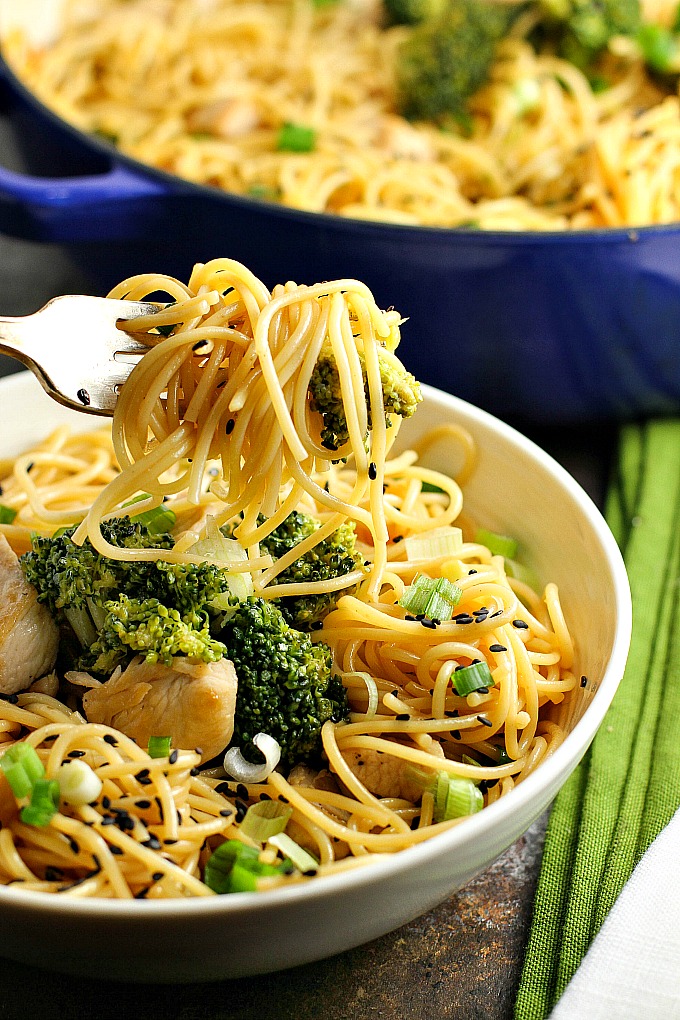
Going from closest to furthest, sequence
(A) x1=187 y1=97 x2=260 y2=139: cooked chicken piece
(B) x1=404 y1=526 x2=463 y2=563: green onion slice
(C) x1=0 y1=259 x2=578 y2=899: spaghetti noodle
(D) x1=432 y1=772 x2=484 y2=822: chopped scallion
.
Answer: (C) x1=0 y1=259 x2=578 y2=899: spaghetti noodle, (D) x1=432 y1=772 x2=484 y2=822: chopped scallion, (B) x1=404 y1=526 x2=463 y2=563: green onion slice, (A) x1=187 y1=97 x2=260 y2=139: cooked chicken piece

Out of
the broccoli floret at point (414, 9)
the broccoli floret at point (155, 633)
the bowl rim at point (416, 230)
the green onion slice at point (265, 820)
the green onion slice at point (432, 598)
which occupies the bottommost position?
the green onion slice at point (265, 820)

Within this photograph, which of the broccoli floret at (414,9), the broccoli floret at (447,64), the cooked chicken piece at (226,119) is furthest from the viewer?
the broccoli floret at (414,9)

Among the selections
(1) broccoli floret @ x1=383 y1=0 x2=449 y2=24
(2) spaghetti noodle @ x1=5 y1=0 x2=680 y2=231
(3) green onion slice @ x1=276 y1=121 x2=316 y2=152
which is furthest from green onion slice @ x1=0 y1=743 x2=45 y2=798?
(1) broccoli floret @ x1=383 y1=0 x2=449 y2=24

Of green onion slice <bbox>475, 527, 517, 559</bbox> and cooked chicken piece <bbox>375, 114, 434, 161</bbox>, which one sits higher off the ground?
cooked chicken piece <bbox>375, 114, 434, 161</bbox>

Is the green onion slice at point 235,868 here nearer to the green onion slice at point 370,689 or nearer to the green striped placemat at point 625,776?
the green onion slice at point 370,689

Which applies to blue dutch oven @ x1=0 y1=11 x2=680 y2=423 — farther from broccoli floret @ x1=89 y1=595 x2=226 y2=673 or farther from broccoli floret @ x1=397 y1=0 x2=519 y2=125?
broccoli floret @ x1=397 y1=0 x2=519 y2=125

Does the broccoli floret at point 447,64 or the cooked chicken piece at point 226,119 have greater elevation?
the broccoli floret at point 447,64

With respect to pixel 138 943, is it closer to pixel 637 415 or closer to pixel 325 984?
pixel 325 984

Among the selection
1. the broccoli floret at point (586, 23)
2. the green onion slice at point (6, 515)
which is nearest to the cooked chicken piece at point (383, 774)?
the green onion slice at point (6, 515)
